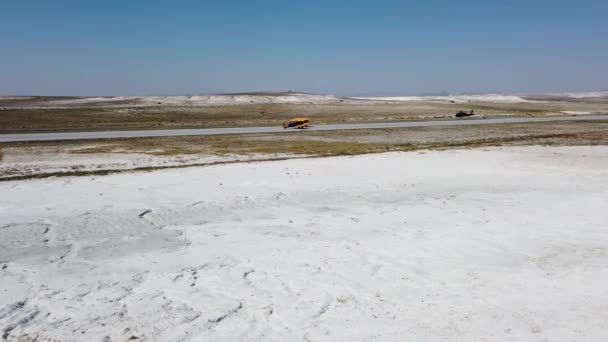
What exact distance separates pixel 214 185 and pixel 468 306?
43.0 feet

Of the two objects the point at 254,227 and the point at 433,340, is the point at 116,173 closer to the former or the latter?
the point at 254,227

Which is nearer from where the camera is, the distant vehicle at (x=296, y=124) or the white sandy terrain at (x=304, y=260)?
the white sandy terrain at (x=304, y=260)

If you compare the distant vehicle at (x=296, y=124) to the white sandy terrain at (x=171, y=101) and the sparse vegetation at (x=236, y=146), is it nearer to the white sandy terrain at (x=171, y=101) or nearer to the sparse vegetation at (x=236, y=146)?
the sparse vegetation at (x=236, y=146)

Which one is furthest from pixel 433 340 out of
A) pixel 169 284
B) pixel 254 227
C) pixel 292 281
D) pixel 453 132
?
pixel 453 132

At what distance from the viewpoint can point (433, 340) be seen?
24.0 ft

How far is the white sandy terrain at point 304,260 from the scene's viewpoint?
7.82 metres

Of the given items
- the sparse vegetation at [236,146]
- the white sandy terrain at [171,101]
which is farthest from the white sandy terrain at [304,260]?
the white sandy terrain at [171,101]

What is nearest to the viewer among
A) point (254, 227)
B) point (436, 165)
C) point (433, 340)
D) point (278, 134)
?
point (433, 340)

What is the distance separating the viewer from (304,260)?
35.4 ft

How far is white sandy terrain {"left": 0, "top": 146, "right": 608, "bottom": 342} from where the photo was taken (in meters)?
7.82

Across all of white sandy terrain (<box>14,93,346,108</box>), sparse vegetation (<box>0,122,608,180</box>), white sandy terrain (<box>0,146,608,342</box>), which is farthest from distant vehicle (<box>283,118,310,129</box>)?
white sandy terrain (<box>14,93,346,108</box>)

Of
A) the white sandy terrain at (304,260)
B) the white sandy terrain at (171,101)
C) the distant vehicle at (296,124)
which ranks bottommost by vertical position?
the white sandy terrain at (304,260)

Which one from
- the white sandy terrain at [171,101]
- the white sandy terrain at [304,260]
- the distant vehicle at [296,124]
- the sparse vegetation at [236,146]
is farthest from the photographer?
the white sandy terrain at [171,101]

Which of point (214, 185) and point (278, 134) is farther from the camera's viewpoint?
point (278, 134)
